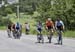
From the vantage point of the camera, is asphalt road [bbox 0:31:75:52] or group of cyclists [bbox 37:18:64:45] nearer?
asphalt road [bbox 0:31:75:52]

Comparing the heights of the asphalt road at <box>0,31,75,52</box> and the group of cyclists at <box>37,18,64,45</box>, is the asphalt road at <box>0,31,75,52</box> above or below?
below

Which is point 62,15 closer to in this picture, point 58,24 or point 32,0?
point 58,24

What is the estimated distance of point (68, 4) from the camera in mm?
53969

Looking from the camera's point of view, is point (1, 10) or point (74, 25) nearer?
point (74, 25)

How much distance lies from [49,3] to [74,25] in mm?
15319

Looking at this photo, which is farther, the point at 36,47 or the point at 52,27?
the point at 52,27

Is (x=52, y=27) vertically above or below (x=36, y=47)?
above

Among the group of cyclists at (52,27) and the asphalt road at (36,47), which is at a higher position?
the group of cyclists at (52,27)

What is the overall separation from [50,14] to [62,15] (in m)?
4.23

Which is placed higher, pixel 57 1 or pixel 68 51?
pixel 57 1

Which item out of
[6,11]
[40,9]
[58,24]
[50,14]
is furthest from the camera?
[6,11]

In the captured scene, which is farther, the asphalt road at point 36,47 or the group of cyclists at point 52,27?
the group of cyclists at point 52,27

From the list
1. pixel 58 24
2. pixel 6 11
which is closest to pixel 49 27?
pixel 58 24

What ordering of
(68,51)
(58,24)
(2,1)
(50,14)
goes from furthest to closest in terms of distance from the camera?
(2,1) < (50,14) < (58,24) < (68,51)
